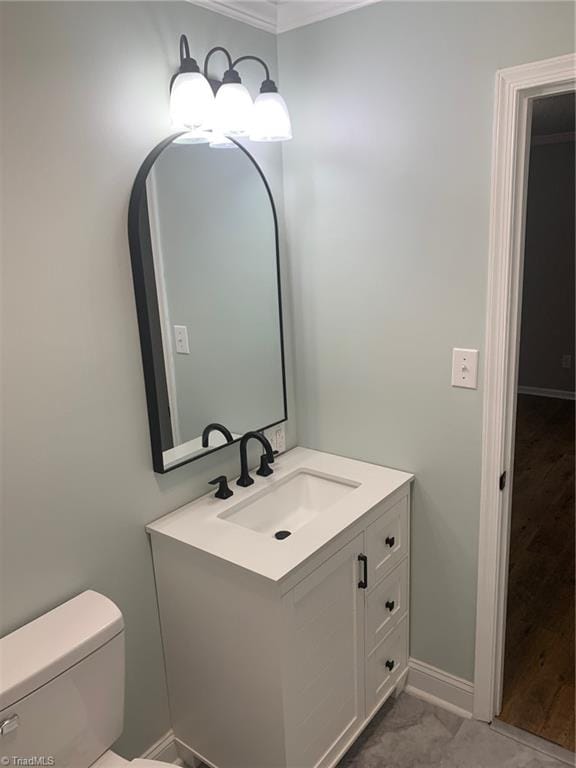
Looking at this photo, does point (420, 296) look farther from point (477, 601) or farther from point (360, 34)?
point (477, 601)

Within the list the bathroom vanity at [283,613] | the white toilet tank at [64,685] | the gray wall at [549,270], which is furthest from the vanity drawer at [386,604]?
the gray wall at [549,270]

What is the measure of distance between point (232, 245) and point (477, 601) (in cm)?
146

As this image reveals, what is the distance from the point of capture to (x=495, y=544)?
71.6 inches

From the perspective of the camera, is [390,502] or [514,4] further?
[390,502]

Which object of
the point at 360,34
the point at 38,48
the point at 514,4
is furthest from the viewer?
the point at 360,34

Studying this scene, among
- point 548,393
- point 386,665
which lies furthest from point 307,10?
point 548,393

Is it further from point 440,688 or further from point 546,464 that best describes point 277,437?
point 546,464

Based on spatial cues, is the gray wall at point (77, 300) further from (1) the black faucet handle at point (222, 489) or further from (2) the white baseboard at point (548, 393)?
(2) the white baseboard at point (548, 393)

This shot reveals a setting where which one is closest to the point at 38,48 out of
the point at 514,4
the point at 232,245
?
the point at 232,245

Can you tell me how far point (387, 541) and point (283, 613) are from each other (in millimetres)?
549

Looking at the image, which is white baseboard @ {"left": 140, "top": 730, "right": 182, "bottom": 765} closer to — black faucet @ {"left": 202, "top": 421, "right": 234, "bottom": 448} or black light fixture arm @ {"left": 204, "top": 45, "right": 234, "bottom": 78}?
black faucet @ {"left": 202, "top": 421, "right": 234, "bottom": 448}

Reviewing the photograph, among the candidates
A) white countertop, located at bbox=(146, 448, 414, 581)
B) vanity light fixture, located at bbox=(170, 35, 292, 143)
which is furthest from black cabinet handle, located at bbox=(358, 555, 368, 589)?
vanity light fixture, located at bbox=(170, 35, 292, 143)

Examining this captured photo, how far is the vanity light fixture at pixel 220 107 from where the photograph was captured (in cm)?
152

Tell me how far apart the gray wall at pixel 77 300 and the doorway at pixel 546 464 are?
4.36 ft
